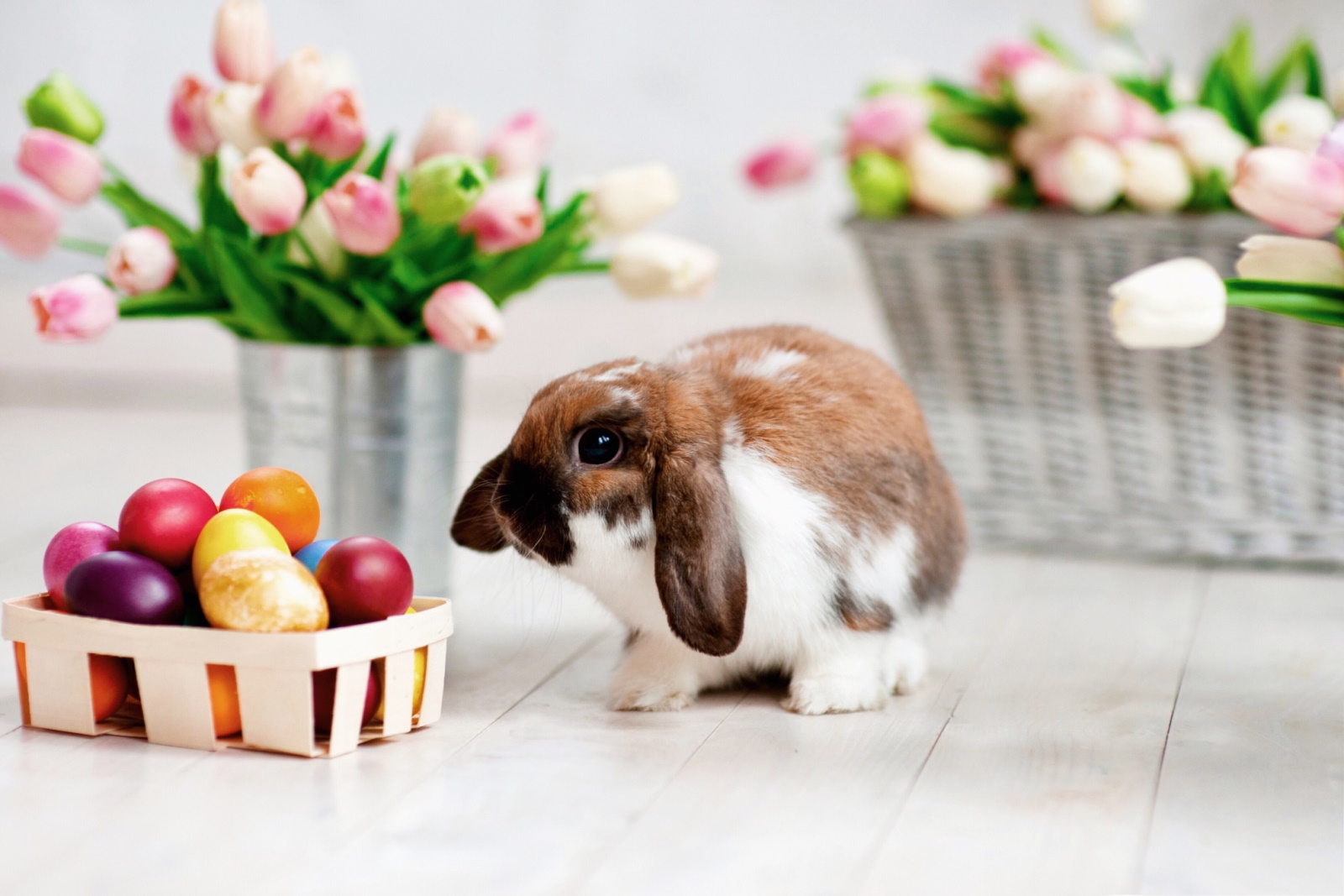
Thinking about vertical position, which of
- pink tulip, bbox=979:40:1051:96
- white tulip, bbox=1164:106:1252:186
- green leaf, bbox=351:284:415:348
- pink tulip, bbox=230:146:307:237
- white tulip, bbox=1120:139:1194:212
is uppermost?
pink tulip, bbox=979:40:1051:96

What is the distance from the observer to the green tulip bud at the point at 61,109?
3.67 feet

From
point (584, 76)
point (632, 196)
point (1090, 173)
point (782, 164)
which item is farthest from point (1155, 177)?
point (584, 76)

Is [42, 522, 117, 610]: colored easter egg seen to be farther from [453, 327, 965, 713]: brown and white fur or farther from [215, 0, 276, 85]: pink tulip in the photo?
[215, 0, 276, 85]: pink tulip

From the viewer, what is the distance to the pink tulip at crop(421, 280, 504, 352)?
112cm

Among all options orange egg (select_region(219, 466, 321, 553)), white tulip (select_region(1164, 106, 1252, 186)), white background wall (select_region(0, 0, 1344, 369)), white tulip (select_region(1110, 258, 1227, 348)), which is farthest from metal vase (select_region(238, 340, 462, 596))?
white background wall (select_region(0, 0, 1344, 369))

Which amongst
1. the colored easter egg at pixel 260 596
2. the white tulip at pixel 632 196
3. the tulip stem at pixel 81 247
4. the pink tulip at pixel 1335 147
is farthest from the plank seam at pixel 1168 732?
the tulip stem at pixel 81 247

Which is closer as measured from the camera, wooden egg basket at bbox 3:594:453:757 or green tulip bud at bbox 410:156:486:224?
wooden egg basket at bbox 3:594:453:757

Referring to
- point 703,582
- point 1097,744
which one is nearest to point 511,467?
point 703,582

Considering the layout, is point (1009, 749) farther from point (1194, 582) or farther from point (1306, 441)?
point (1306, 441)

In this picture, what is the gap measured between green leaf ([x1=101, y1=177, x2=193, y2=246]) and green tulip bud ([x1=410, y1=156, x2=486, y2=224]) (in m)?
0.25

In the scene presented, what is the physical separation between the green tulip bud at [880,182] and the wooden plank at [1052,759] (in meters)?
0.48

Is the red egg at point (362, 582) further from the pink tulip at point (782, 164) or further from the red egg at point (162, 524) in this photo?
the pink tulip at point (782, 164)

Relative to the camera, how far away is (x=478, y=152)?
1.37 metres

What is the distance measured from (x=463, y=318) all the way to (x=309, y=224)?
0.16m
